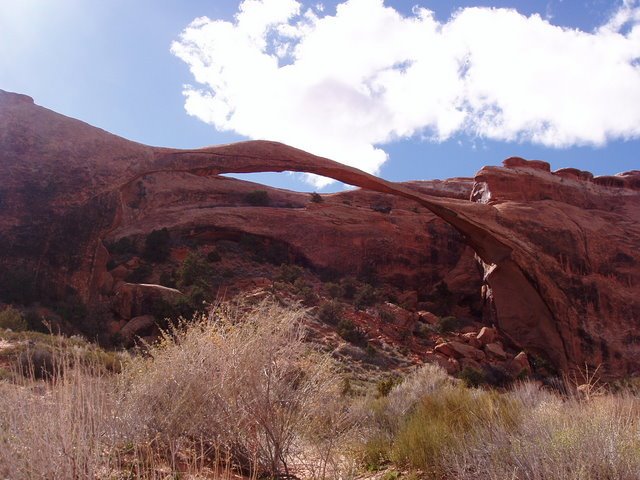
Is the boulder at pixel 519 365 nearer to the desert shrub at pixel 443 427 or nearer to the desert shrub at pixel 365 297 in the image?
the desert shrub at pixel 365 297

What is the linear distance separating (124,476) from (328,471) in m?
2.26

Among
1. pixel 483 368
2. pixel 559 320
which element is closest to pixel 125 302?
pixel 483 368

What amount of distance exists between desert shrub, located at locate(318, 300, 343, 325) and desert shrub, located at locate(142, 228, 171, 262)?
8.30m

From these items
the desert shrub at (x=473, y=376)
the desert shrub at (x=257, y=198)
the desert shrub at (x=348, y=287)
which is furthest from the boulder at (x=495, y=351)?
the desert shrub at (x=257, y=198)

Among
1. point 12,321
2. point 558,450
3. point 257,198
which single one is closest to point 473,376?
point 12,321

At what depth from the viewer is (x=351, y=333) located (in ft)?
57.3

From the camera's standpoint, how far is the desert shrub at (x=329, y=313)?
18531 mm

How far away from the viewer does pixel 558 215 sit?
22062 mm

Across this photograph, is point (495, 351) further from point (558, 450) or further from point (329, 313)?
point (558, 450)

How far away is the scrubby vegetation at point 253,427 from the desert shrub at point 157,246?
18.0 meters

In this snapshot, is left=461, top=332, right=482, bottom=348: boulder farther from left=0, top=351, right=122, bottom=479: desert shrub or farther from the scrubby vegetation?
left=0, top=351, right=122, bottom=479: desert shrub

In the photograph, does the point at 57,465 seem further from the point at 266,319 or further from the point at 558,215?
the point at 558,215

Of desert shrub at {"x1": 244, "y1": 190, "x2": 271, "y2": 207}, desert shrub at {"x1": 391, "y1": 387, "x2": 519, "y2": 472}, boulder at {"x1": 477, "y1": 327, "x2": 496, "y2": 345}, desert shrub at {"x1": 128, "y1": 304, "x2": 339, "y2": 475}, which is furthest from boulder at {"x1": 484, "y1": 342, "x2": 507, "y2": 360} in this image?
desert shrub at {"x1": 244, "y1": 190, "x2": 271, "y2": 207}

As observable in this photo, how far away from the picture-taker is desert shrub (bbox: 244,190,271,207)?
30641mm
